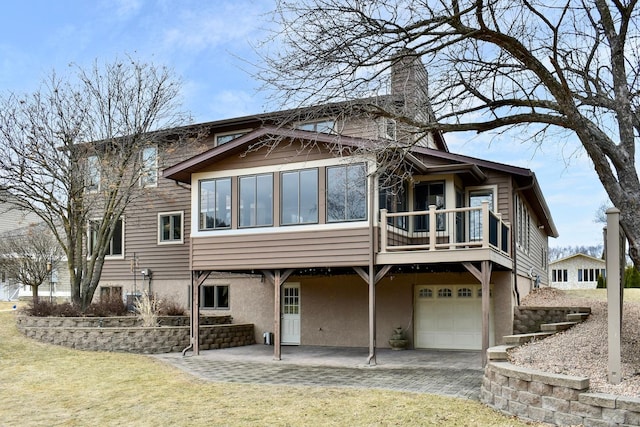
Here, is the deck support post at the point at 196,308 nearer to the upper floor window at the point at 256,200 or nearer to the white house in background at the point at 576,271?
the upper floor window at the point at 256,200

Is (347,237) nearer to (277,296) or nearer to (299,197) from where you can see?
(299,197)

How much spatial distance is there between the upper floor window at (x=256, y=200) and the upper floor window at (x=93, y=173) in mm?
5783

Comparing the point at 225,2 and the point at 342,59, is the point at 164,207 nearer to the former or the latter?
the point at 225,2

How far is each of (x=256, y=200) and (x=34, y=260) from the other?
49.7ft

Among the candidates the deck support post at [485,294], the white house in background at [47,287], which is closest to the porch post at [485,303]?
the deck support post at [485,294]

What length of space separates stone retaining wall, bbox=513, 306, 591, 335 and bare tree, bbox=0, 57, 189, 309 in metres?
11.4


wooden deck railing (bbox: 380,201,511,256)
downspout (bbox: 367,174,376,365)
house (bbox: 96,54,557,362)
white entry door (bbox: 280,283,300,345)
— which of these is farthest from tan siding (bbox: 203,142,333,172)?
white entry door (bbox: 280,283,300,345)

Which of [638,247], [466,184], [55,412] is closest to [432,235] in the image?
[466,184]

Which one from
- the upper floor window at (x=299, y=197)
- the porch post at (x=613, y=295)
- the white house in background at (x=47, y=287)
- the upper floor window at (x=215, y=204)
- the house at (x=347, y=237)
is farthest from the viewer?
the white house in background at (x=47, y=287)

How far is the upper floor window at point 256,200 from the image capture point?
13.8 meters

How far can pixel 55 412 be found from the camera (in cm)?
843

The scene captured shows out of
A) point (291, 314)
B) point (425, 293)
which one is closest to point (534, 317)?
point (425, 293)

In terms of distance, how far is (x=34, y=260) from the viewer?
24641 millimetres

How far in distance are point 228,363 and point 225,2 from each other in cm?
746
